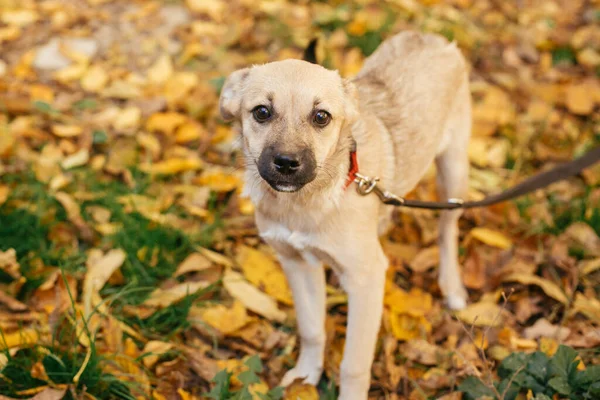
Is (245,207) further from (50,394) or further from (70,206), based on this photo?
(50,394)

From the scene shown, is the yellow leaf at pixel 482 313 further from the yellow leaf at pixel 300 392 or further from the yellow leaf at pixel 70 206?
the yellow leaf at pixel 70 206

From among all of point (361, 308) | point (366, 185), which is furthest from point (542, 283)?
point (366, 185)

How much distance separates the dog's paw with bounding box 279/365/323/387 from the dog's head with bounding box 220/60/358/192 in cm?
111

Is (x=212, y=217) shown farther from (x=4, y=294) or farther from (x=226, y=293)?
(x=4, y=294)

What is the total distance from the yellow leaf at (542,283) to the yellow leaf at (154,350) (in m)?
2.00

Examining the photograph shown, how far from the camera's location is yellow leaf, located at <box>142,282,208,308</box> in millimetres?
3221

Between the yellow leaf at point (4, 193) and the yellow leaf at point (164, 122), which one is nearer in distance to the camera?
the yellow leaf at point (4, 193)

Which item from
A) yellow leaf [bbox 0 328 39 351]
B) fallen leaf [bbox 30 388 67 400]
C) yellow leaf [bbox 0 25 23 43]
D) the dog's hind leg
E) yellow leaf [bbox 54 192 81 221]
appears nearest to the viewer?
fallen leaf [bbox 30 388 67 400]

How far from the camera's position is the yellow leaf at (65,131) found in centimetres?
429

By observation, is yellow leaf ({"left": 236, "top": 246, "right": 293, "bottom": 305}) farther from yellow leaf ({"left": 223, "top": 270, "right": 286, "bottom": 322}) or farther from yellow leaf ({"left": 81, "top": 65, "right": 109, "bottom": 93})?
yellow leaf ({"left": 81, "top": 65, "right": 109, "bottom": 93})

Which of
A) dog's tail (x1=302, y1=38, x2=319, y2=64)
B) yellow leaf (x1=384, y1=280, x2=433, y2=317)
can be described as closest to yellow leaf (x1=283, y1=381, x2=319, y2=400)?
yellow leaf (x1=384, y1=280, x2=433, y2=317)

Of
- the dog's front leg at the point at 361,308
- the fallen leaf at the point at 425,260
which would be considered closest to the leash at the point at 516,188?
the dog's front leg at the point at 361,308

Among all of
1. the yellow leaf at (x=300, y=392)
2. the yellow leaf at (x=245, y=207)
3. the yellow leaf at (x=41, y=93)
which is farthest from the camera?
the yellow leaf at (x=41, y=93)

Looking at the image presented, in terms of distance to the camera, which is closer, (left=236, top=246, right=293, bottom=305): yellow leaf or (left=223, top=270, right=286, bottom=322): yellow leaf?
(left=223, top=270, right=286, bottom=322): yellow leaf
